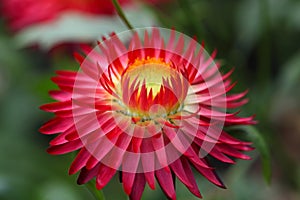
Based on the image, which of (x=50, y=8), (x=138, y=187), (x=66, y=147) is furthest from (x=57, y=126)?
(x=50, y=8)

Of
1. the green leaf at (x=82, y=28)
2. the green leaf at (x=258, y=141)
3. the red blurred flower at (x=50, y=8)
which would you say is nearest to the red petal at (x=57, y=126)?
the green leaf at (x=258, y=141)

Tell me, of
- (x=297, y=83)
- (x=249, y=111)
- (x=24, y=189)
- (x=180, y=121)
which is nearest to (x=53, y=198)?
(x=24, y=189)

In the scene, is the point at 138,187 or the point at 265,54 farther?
the point at 265,54

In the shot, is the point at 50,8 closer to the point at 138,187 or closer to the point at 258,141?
the point at 258,141

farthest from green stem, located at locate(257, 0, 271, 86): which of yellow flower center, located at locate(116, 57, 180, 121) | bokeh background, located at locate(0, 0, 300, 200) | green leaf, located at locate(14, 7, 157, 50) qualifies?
yellow flower center, located at locate(116, 57, 180, 121)

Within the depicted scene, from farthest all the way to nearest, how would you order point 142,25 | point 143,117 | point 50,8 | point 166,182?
point 50,8 → point 142,25 → point 143,117 → point 166,182

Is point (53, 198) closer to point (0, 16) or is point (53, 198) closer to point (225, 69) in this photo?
point (225, 69)

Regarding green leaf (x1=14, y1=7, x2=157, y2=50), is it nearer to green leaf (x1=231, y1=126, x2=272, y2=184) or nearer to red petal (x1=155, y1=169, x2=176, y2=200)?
green leaf (x1=231, y1=126, x2=272, y2=184)

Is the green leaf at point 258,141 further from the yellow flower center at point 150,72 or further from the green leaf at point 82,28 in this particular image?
the green leaf at point 82,28
